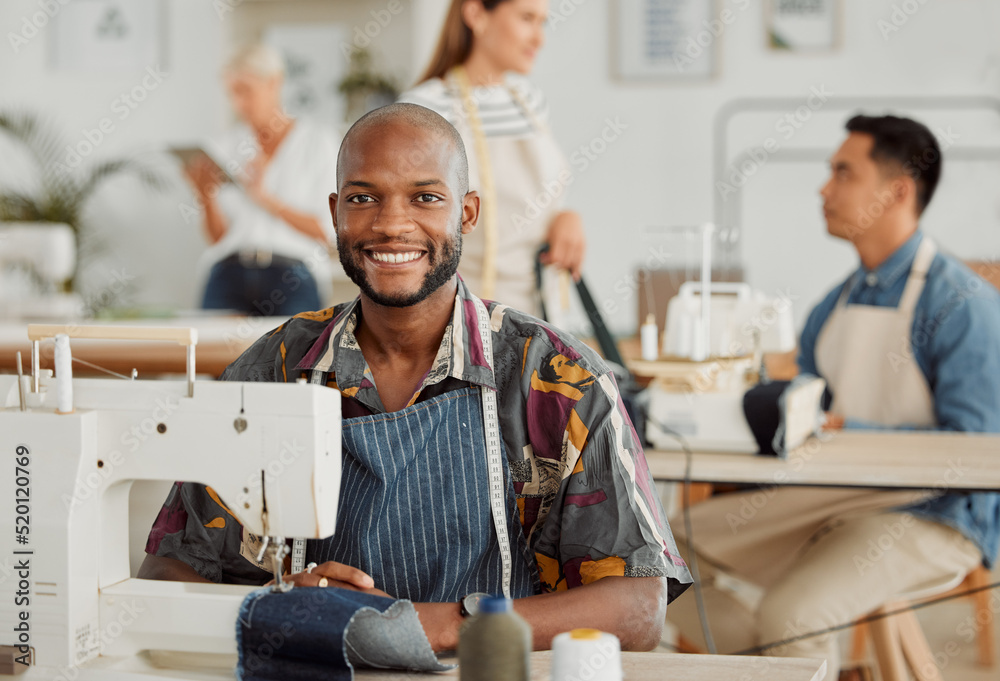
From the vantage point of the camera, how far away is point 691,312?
90.1 inches

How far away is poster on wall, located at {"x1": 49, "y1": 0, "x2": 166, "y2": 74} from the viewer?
591cm

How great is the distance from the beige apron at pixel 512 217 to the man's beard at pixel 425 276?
1.12 meters

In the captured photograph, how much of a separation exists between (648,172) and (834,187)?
2809 mm

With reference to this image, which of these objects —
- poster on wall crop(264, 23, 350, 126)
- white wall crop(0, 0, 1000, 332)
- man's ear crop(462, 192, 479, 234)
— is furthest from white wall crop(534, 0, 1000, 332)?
man's ear crop(462, 192, 479, 234)

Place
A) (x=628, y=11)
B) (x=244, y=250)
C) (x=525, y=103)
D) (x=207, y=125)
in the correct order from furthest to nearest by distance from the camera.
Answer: (x=207, y=125)
(x=628, y=11)
(x=244, y=250)
(x=525, y=103)

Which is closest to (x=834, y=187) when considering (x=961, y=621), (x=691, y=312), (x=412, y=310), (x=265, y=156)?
(x=691, y=312)

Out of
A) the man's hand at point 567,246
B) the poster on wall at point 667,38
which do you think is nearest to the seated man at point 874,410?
the man's hand at point 567,246

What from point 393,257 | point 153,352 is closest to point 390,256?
point 393,257

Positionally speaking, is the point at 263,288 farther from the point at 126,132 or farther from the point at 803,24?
the point at 803,24

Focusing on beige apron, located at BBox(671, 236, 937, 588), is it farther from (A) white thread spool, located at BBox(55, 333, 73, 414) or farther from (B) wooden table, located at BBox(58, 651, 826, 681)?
(A) white thread spool, located at BBox(55, 333, 73, 414)

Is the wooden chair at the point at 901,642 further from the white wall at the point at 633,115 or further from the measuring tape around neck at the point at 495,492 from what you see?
the white wall at the point at 633,115

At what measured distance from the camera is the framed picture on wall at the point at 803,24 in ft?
17.3

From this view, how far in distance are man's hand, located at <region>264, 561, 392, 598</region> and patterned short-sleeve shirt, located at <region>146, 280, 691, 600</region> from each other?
20cm

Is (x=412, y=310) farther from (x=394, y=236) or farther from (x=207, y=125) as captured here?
(x=207, y=125)
